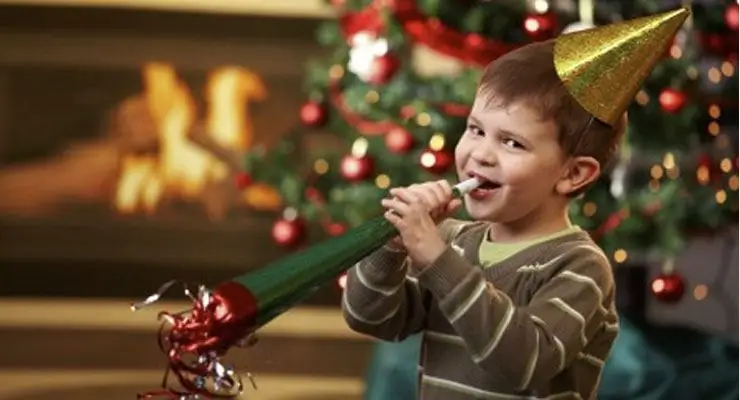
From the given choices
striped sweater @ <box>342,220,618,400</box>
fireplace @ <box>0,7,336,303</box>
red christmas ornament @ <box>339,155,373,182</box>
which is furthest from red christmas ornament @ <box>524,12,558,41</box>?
fireplace @ <box>0,7,336,303</box>

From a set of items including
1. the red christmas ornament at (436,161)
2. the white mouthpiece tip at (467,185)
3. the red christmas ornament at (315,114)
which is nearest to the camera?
the white mouthpiece tip at (467,185)

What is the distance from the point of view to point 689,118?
2.00 meters

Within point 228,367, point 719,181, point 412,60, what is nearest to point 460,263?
point 228,367

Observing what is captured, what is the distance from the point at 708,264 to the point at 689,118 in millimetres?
946

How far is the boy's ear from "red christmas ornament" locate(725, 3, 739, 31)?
0.95 m

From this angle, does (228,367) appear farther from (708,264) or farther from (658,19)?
(708,264)

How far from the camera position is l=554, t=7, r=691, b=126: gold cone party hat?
1036 mm

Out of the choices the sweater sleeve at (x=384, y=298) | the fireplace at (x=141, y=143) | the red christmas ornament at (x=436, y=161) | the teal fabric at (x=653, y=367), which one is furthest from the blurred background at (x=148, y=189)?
the sweater sleeve at (x=384, y=298)

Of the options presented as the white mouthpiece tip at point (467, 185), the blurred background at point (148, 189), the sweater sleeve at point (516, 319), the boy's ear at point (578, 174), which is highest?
the blurred background at point (148, 189)

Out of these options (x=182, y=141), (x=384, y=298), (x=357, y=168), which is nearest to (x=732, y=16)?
(x=357, y=168)

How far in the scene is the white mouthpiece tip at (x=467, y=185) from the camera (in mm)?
1035

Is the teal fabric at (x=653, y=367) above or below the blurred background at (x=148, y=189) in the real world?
below

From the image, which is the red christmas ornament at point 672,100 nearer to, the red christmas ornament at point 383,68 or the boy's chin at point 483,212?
the red christmas ornament at point 383,68

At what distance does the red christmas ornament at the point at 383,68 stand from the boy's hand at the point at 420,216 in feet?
3.47
